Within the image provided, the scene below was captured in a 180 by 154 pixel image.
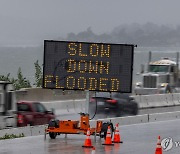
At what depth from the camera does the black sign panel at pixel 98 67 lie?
22953 millimetres

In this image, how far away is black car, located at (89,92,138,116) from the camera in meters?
37.1

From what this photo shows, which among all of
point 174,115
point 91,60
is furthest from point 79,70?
point 174,115

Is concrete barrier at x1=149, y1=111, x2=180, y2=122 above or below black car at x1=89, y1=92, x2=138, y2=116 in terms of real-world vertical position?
below

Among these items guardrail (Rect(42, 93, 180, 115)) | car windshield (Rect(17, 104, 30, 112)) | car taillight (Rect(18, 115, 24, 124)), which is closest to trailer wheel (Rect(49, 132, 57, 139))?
car taillight (Rect(18, 115, 24, 124))

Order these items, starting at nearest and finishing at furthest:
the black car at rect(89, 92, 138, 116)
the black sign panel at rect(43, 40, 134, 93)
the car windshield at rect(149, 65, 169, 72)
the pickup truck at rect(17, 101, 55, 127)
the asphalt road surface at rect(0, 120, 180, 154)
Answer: the asphalt road surface at rect(0, 120, 180, 154) < the black sign panel at rect(43, 40, 134, 93) < the pickup truck at rect(17, 101, 55, 127) < the black car at rect(89, 92, 138, 116) < the car windshield at rect(149, 65, 169, 72)

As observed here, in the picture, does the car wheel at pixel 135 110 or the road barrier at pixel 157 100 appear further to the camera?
the road barrier at pixel 157 100

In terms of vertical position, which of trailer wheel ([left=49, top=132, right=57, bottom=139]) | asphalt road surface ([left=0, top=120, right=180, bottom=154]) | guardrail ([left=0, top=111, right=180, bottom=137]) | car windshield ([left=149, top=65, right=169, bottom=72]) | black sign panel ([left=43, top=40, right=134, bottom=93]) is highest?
car windshield ([left=149, top=65, right=169, bottom=72])

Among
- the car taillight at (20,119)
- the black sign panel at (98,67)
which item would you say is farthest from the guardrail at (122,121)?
the black sign panel at (98,67)

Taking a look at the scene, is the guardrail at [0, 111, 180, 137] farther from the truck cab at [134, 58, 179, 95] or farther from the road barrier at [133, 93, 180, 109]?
the truck cab at [134, 58, 179, 95]

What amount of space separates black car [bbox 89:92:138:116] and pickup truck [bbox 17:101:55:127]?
6.93m

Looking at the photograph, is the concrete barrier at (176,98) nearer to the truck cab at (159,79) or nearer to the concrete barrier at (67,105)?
the truck cab at (159,79)

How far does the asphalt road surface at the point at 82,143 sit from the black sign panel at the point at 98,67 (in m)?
1.63

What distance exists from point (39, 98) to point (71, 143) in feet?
52.4

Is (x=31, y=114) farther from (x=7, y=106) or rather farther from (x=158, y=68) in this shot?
(x=158, y=68)
